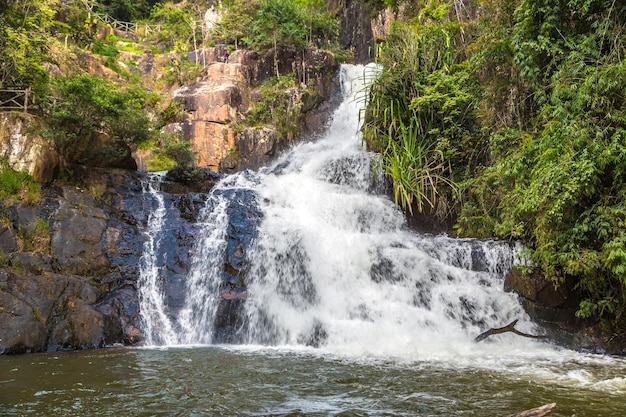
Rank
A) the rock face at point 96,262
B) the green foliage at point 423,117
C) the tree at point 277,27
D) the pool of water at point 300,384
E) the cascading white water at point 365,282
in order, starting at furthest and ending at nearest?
1. the tree at point 277,27
2. the green foliage at point 423,117
3. the cascading white water at point 365,282
4. the rock face at point 96,262
5. the pool of water at point 300,384

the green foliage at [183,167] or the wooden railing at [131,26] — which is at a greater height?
the wooden railing at [131,26]

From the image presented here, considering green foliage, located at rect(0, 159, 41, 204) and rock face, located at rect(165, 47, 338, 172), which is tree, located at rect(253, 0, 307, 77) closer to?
rock face, located at rect(165, 47, 338, 172)

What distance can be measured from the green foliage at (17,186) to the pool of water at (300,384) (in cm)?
408

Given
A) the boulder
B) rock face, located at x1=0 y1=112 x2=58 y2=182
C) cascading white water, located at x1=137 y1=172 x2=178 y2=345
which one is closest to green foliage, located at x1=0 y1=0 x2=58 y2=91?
rock face, located at x1=0 y1=112 x2=58 y2=182

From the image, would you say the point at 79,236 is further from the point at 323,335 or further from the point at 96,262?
the point at 323,335

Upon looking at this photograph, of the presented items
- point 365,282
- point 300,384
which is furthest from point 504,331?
point 300,384

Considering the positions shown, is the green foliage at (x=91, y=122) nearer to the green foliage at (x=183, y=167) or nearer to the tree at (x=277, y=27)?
the green foliage at (x=183, y=167)

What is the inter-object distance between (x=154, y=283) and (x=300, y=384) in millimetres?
5188

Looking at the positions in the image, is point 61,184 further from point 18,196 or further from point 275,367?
point 275,367

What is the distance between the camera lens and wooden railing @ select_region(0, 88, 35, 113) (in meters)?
10.4

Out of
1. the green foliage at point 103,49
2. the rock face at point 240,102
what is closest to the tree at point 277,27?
the rock face at point 240,102

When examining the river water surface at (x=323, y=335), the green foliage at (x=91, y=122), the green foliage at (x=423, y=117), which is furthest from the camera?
the green foliage at (x=423, y=117)

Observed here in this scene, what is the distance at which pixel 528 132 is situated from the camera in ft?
30.1

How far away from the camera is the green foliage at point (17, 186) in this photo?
367 inches
